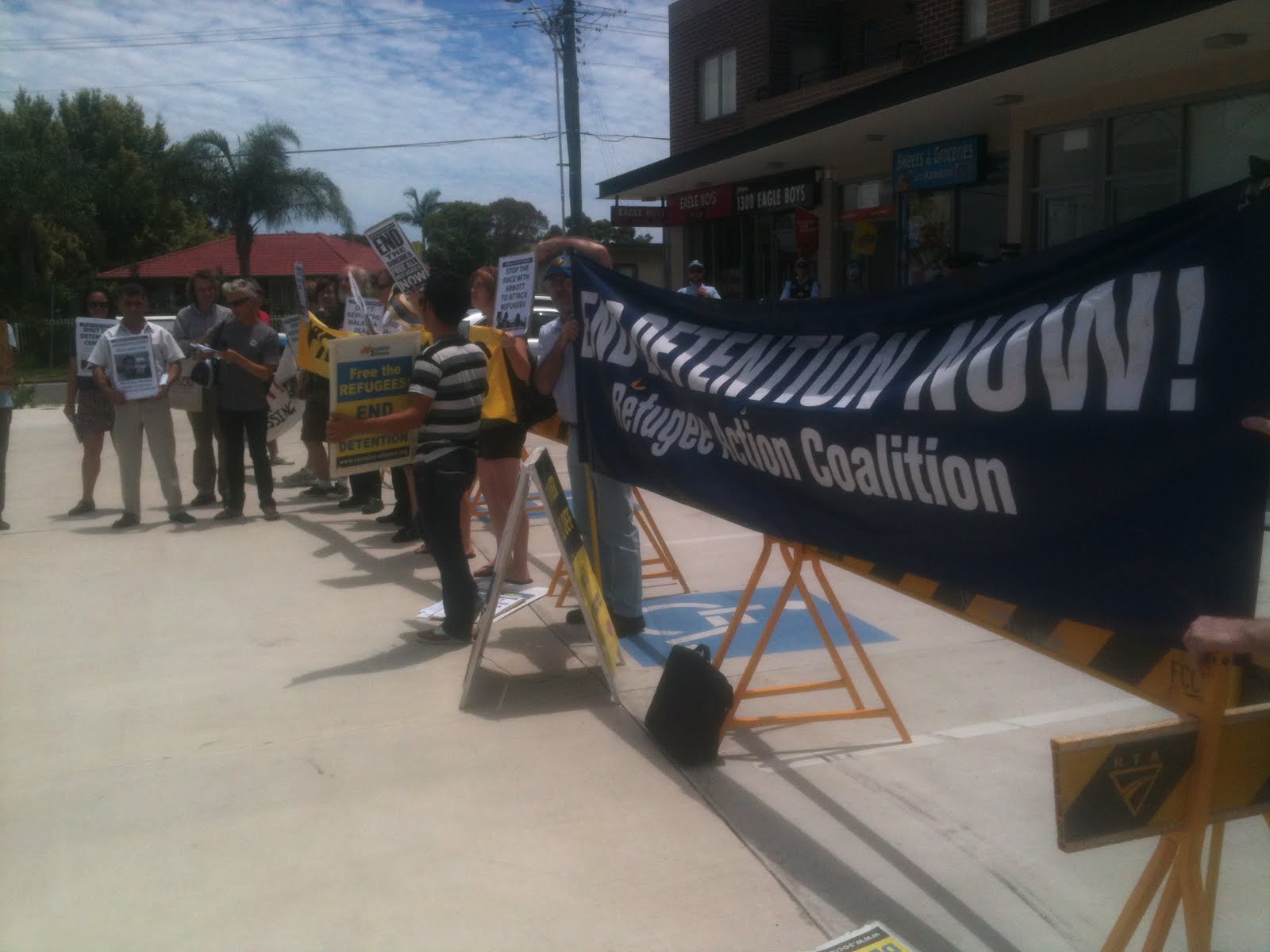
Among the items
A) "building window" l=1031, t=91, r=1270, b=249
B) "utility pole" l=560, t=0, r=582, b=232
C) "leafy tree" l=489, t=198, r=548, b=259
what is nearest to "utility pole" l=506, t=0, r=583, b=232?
"utility pole" l=560, t=0, r=582, b=232

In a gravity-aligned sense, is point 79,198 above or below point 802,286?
above

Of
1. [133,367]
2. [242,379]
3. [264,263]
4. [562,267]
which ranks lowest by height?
[242,379]

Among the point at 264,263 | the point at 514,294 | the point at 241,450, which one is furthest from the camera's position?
the point at 264,263

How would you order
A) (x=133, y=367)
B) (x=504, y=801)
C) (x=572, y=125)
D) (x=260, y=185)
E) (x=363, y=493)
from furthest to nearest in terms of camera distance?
(x=260, y=185) < (x=572, y=125) < (x=363, y=493) < (x=133, y=367) < (x=504, y=801)

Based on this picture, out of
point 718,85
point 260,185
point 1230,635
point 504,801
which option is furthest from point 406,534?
point 260,185

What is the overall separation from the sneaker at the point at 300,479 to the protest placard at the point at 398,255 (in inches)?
171

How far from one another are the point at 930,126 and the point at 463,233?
5968 cm

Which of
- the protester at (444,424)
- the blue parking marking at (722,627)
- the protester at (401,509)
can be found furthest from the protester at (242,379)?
the blue parking marking at (722,627)

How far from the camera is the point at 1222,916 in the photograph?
3057mm

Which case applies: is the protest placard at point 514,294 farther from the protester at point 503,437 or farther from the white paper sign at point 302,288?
the white paper sign at point 302,288

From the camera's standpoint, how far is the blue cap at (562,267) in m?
5.20

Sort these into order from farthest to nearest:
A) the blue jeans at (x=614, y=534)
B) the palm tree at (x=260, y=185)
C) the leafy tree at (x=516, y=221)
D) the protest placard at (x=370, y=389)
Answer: the leafy tree at (x=516, y=221)
the palm tree at (x=260, y=185)
the protest placard at (x=370, y=389)
the blue jeans at (x=614, y=534)

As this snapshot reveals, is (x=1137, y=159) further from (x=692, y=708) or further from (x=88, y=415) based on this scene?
(x=88, y=415)

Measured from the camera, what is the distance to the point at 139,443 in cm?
878
